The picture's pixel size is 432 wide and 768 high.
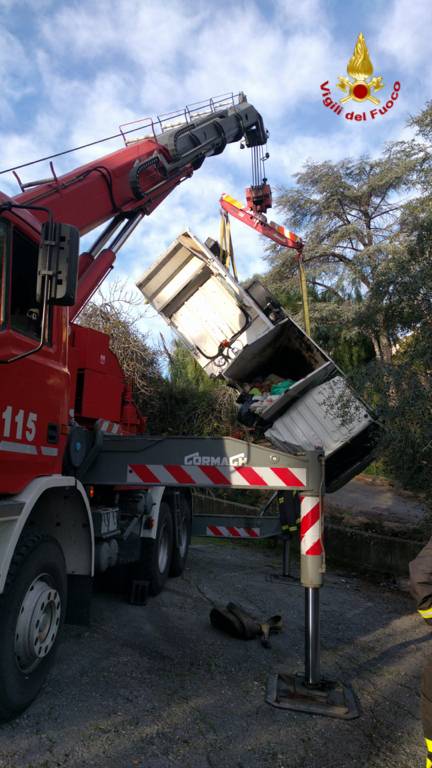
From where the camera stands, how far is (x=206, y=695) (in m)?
3.70

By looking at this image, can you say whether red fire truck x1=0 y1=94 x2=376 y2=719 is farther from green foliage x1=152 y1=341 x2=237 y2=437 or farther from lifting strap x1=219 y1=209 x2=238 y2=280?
green foliage x1=152 y1=341 x2=237 y2=437

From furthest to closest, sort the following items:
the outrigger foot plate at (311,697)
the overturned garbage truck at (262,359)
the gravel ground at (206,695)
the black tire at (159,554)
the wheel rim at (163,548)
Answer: the overturned garbage truck at (262,359) < the wheel rim at (163,548) < the black tire at (159,554) < the outrigger foot plate at (311,697) < the gravel ground at (206,695)

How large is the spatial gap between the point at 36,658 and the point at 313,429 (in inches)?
171

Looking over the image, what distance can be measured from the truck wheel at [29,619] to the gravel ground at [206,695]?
184 millimetres

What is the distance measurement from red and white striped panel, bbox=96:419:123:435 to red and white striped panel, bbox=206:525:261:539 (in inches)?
86.6

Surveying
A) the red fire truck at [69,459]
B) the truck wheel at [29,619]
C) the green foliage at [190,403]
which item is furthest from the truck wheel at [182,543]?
the green foliage at [190,403]

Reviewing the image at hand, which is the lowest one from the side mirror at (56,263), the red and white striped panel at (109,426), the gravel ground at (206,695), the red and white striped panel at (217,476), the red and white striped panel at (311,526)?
the gravel ground at (206,695)

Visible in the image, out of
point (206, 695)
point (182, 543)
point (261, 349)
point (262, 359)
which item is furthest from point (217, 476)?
point (262, 359)

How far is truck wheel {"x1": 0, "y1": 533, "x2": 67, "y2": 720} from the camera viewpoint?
3057 millimetres

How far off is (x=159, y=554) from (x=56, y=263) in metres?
4.01

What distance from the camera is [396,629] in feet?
18.1

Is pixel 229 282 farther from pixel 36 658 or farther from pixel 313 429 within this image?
pixel 36 658

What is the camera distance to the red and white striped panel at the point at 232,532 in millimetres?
7441

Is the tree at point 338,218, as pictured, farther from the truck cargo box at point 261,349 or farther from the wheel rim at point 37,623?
the wheel rim at point 37,623
